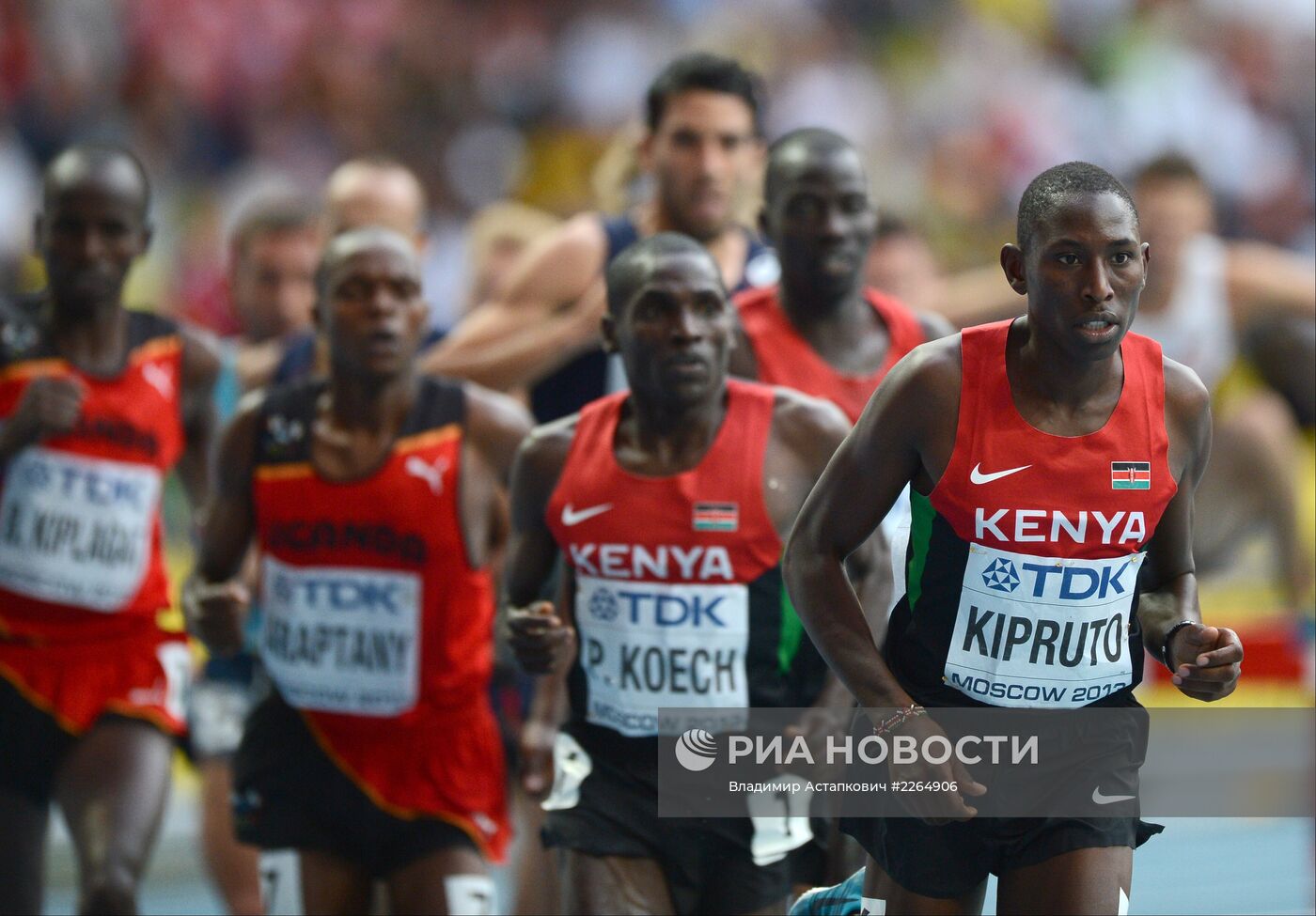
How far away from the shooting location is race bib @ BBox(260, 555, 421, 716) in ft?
17.2

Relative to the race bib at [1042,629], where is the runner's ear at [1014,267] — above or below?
above

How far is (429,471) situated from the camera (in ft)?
17.5

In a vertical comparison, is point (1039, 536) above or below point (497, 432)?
below

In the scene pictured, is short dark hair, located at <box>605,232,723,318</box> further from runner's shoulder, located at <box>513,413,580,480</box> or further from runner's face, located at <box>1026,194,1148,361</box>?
runner's face, located at <box>1026,194,1148,361</box>

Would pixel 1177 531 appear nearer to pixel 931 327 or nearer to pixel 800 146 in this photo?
pixel 931 327

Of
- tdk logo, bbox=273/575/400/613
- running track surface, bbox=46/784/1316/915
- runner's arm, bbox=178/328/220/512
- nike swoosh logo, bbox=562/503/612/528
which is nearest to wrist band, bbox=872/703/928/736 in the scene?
nike swoosh logo, bbox=562/503/612/528

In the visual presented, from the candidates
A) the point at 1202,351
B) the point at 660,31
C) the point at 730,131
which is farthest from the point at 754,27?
the point at 730,131

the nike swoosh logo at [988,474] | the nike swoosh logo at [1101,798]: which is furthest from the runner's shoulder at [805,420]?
the nike swoosh logo at [1101,798]

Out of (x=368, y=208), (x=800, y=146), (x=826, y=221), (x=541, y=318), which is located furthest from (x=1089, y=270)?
(x=368, y=208)

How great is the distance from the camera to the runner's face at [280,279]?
793 centimetres

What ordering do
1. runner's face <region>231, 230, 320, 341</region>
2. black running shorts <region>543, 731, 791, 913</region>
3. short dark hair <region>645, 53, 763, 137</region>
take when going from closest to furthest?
black running shorts <region>543, 731, 791, 913</region>, short dark hair <region>645, 53, 763, 137</region>, runner's face <region>231, 230, 320, 341</region>

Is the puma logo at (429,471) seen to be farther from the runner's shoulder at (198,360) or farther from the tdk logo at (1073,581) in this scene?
the tdk logo at (1073,581)

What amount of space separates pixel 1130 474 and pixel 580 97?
10250 millimetres

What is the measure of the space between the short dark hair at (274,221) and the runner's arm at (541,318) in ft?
5.15
